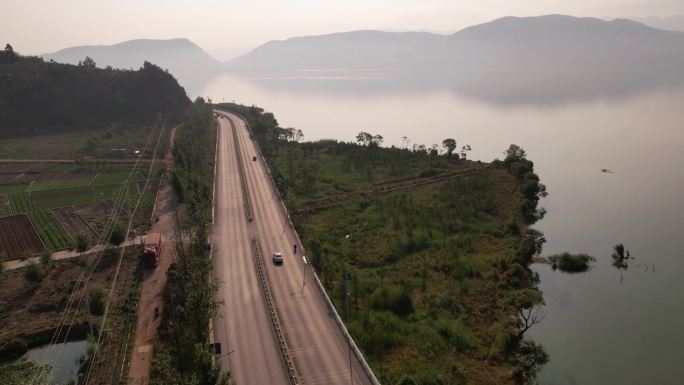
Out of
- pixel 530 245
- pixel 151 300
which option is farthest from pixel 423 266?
pixel 151 300

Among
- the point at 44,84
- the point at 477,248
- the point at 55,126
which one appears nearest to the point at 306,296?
the point at 477,248

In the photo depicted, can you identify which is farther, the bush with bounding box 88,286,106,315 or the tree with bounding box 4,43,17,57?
the tree with bounding box 4,43,17,57

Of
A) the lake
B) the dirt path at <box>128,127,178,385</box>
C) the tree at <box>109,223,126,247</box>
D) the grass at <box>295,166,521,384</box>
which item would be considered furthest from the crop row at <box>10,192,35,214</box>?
the lake

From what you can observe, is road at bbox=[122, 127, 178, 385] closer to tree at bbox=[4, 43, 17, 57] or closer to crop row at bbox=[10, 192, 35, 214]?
crop row at bbox=[10, 192, 35, 214]

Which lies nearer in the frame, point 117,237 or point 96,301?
point 96,301

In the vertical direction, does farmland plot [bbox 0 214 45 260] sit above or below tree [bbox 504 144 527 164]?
below

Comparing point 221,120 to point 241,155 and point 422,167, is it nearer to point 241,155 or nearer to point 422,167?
point 241,155

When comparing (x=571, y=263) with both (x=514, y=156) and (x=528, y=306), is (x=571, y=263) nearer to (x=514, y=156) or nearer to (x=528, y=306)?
(x=528, y=306)
